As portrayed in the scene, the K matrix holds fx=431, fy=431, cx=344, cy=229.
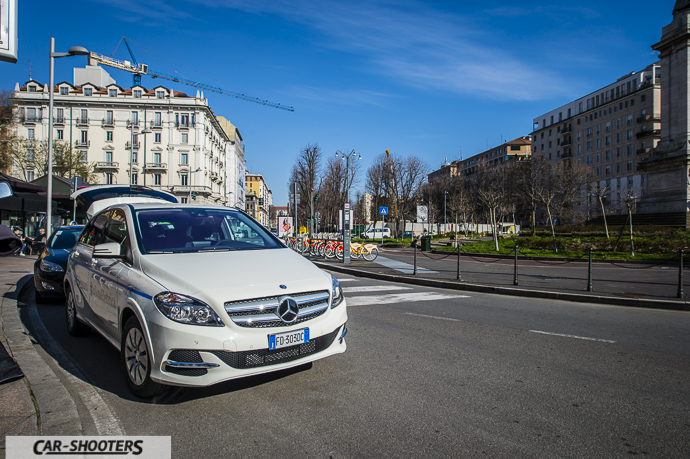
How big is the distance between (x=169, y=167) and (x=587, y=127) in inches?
2958

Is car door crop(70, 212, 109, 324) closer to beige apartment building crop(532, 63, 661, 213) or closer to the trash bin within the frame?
the trash bin

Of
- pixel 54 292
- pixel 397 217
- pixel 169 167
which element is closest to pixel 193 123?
pixel 169 167

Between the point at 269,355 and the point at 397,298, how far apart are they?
6.41 metres

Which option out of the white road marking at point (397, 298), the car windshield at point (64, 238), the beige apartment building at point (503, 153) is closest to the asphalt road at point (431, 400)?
the white road marking at point (397, 298)

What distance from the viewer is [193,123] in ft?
233

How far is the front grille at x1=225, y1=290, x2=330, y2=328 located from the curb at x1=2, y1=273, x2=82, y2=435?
1.33 metres

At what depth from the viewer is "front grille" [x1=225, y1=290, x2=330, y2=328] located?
11.0ft

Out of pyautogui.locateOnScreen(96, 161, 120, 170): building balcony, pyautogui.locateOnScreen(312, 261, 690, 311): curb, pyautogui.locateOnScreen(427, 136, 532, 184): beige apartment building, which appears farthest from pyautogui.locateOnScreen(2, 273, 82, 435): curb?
pyautogui.locateOnScreen(427, 136, 532, 184): beige apartment building

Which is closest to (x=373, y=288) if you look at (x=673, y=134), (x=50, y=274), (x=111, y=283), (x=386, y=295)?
(x=386, y=295)

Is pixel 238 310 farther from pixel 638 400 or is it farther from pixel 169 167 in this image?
pixel 169 167

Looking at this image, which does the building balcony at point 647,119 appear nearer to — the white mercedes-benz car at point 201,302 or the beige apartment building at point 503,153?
the beige apartment building at point 503,153

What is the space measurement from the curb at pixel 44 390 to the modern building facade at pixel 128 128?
6492cm

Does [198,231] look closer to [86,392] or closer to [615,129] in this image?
[86,392]
